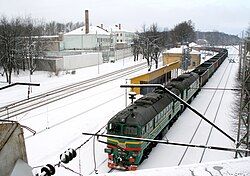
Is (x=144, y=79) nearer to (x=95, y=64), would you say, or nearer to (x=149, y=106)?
(x=149, y=106)

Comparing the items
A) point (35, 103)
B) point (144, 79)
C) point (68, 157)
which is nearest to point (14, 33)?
point (35, 103)

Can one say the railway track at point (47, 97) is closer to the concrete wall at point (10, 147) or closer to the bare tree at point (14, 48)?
the bare tree at point (14, 48)

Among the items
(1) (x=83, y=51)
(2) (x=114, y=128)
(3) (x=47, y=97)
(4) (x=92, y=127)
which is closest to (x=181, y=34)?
(1) (x=83, y=51)

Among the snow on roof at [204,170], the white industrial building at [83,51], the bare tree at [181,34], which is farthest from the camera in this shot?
the bare tree at [181,34]

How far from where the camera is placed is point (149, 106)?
1714cm

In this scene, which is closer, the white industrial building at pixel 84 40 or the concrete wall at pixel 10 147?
the concrete wall at pixel 10 147

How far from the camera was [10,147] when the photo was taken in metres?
2.94

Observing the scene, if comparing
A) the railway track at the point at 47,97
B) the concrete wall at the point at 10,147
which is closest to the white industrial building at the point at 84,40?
the railway track at the point at 47,97

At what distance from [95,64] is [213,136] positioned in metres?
50.1

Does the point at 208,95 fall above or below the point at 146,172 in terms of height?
below

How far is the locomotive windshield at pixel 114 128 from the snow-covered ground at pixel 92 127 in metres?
1.47

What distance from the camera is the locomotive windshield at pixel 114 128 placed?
15307mm

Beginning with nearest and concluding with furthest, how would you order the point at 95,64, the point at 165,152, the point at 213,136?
1. the point at 165,152
2. the point at 213,136
3. the point at 95,64

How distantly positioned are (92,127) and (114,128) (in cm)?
Answer: 736
